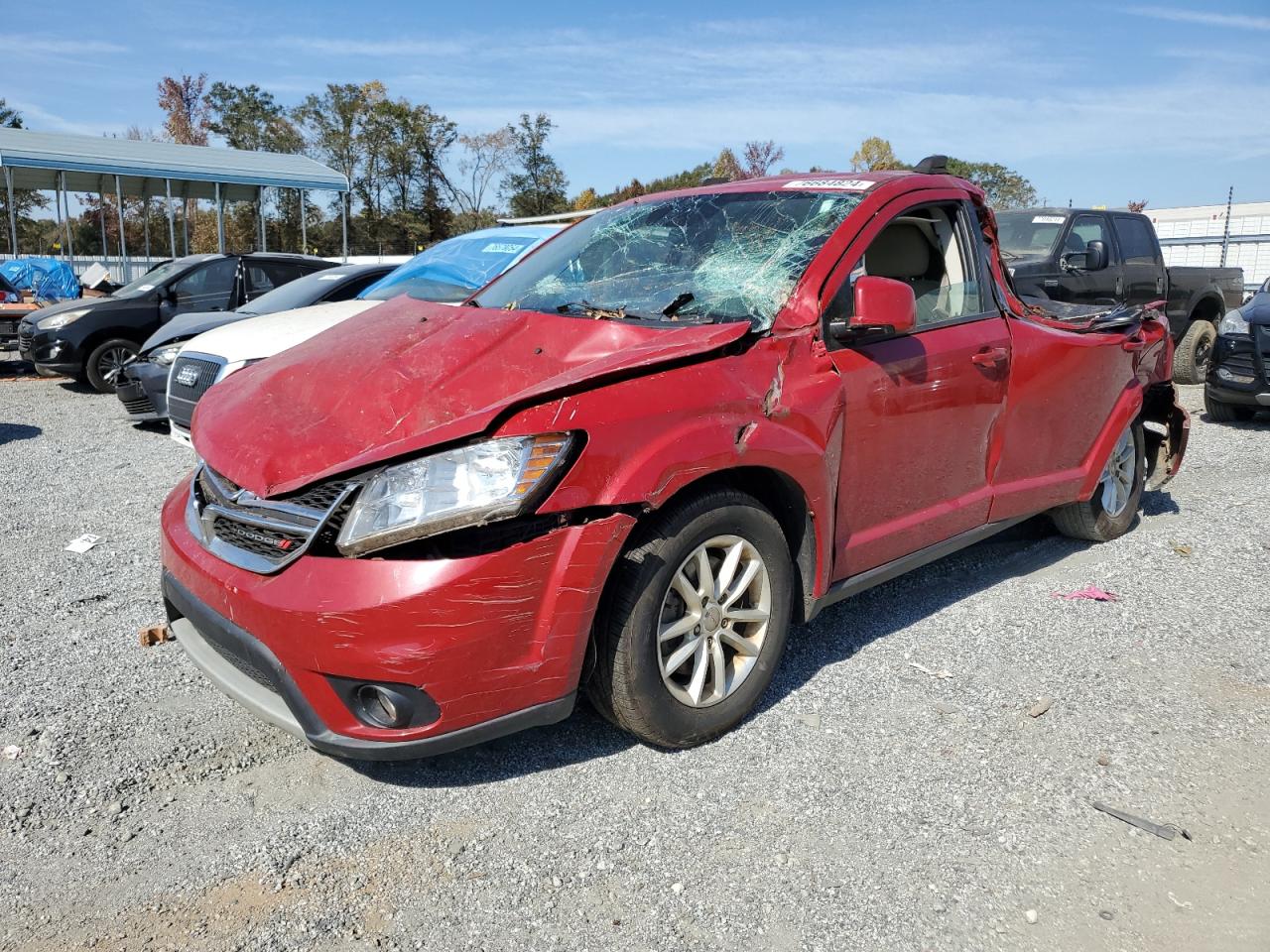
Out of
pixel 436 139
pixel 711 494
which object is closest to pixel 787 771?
pixel 711 494

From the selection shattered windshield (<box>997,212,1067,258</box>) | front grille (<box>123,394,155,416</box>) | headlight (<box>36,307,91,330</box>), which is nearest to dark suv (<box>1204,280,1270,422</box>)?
shattered windshield (<box>997,212,1067,258</box>)

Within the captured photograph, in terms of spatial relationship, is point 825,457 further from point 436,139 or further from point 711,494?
point 436,139

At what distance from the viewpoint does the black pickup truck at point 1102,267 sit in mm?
9164

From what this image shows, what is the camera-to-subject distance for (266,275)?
11.3m

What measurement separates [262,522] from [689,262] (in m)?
1.80

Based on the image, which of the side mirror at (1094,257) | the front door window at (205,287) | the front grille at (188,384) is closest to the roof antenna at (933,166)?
the front grille at (188,384)

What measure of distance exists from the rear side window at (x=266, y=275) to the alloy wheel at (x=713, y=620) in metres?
9.61

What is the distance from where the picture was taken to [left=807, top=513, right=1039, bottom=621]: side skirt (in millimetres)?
3447

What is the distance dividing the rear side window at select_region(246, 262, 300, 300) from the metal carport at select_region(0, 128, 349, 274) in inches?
435

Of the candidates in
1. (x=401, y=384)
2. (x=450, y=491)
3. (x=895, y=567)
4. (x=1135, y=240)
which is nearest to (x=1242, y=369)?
(x=1135, y=240)

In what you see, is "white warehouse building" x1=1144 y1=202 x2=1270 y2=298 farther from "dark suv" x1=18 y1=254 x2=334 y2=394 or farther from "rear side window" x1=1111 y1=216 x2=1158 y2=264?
"dark suv" x1=18 y1=254 x2=334 y2=394

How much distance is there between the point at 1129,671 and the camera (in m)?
3.69

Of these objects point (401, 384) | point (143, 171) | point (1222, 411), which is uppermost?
point (143, 171)

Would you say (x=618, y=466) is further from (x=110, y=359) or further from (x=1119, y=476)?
(x=110, y=359)
